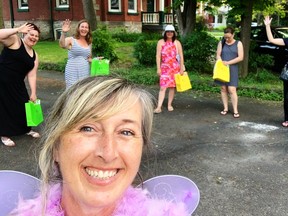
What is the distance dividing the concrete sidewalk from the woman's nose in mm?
1631

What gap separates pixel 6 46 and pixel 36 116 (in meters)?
1.06

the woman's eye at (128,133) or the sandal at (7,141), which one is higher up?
the woman's eye at (128,133)

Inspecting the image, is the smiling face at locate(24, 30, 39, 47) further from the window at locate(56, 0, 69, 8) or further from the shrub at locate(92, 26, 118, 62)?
the window at locate(56, 0, 69, 8)

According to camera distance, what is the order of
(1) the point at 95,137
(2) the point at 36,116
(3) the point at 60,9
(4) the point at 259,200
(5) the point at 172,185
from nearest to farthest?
1. (1) the point at 95,137
2. (5) the point at 172,185
3. (4) the point at 259,200
4. (2) the point at 36,116
5. (3) the point at 60,9

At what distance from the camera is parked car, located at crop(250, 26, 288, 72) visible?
1141cm

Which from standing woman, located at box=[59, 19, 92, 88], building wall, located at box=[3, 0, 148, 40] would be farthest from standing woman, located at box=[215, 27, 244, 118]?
building wall, located at box=[3, 0, 148, 40]

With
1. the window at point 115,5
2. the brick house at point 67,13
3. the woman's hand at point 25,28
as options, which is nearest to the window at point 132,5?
the brick house at point 67,13

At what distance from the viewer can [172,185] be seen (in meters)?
1.59

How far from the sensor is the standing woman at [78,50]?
624 centimetres

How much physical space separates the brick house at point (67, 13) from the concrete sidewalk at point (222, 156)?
666 inches

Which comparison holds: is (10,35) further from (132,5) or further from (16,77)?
(132,5)

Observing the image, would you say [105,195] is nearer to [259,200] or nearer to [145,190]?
[145,190]

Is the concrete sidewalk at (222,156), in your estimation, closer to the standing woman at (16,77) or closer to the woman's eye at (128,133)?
the standing woman at (16,77)

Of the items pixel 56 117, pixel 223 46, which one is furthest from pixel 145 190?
pixel 223 46
